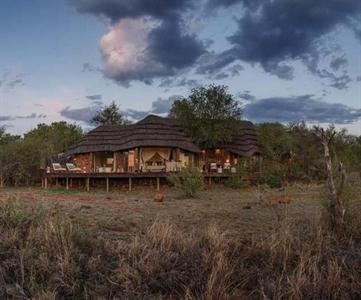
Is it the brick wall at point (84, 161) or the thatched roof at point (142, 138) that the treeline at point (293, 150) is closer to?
the thatched roof at point (142, 138)

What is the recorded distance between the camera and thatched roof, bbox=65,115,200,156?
1287 inches

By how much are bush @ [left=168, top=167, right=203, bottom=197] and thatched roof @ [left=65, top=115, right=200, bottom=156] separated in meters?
8.67

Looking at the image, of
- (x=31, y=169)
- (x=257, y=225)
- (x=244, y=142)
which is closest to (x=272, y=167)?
(x=244, y=142)

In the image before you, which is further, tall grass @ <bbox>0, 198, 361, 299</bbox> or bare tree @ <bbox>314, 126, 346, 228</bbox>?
bare tree @ <bbox>314, 126, 346, 228</bbox>

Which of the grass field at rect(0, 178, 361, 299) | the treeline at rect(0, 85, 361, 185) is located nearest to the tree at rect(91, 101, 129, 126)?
the treeline at rect(0, 85, 361, 185)

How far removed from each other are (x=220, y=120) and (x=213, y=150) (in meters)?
4.25

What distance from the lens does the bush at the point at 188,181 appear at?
75.9 ft

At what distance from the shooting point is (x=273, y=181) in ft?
101

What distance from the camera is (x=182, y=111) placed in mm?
35656

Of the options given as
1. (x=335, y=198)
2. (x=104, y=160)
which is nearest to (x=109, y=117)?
(x=104, y=160)

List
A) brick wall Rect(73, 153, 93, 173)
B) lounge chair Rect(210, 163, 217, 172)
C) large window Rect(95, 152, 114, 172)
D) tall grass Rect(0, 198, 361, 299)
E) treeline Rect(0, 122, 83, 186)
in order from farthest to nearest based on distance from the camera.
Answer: large window Rect(95, 152, 114, 172)
brick wall Rect(73, 153, 93, 173)
lounge chair Rect(210, 163, 217, 172)
treeline Rect(0, 122, 83, 186)
tall grass Rect(0, 198, 361, 299)

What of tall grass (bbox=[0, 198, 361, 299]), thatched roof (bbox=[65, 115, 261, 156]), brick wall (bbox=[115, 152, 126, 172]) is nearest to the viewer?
tall grass (bbox=[0, 198, 361, 299])

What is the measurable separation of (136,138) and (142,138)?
413mm

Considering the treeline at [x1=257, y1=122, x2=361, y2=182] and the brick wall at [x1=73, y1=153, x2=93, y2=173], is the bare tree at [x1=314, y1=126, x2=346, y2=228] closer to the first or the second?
the treeline at [x1=257, y1=122, x2=361, y2=182]
